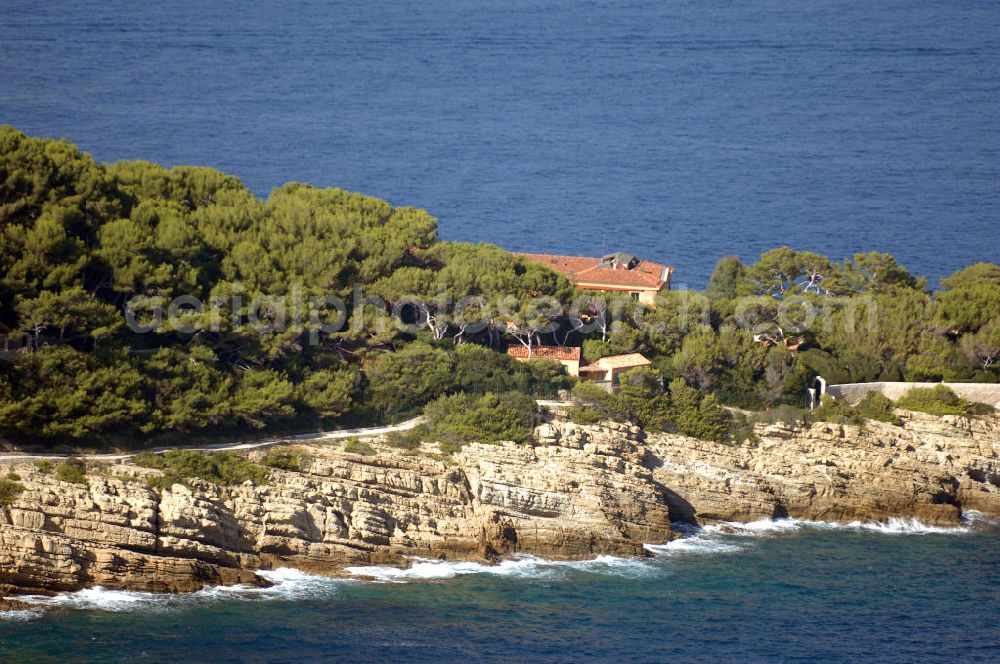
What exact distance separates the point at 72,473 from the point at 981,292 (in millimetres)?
37769

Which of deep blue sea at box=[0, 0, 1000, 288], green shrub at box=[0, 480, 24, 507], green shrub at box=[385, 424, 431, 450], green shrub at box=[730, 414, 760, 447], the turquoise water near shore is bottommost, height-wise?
the turquoise water near shore

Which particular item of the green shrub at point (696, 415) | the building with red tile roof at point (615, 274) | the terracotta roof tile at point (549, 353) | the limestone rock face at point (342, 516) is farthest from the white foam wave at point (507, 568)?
the building with red tile roof at point (615, 274)

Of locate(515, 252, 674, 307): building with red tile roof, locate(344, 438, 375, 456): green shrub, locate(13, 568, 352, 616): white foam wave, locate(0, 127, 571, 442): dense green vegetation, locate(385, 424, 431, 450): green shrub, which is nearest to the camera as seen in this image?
locate(13, 568, 352, 616): white foam wave

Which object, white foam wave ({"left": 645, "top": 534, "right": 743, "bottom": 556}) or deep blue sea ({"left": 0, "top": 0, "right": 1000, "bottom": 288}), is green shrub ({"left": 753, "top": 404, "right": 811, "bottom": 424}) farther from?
deep blue sea ({"left": 0, "top": 0, "right": 1000, "bottom": 288})

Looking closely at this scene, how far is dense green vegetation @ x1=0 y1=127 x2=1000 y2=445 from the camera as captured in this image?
4653 centimetres

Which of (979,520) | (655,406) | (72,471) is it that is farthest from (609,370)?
(72,471)

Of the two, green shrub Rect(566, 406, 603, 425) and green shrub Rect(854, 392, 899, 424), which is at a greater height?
green shrub Rect(854, 392, 899, 424)

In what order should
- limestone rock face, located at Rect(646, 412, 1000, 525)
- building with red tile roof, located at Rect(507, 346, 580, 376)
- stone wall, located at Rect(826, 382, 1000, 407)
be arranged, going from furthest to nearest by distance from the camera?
stone wall, located at Rect(826, 382, 1000, 407) < building with red tile roof, located at Rect(507, 346, 580, 376) < limestone rock face, located at Rect(646, 412, 1000, 525)

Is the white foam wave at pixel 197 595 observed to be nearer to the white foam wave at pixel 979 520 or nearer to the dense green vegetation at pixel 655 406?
the dense green vegetation at pixel 655 406

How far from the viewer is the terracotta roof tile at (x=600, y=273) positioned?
210 ft

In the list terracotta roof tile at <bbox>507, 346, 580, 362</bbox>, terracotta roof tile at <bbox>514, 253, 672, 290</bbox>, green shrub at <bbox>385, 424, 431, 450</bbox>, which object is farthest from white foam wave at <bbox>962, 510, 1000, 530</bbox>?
green shrub at <bbox>385, 424, 431, 450</bbox>

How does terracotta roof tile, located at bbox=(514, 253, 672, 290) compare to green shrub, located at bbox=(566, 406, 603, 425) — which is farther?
terracotta roof tile, located at bbox=(514, 253, 672, 290)

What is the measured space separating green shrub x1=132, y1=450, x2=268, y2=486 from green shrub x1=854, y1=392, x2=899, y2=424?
76.3 ft

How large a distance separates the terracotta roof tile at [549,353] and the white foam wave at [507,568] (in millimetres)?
10340
